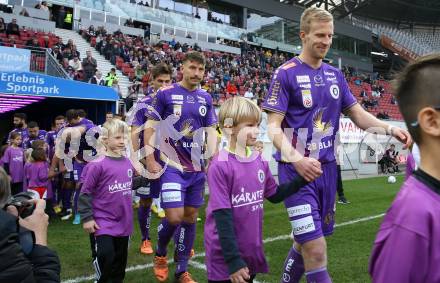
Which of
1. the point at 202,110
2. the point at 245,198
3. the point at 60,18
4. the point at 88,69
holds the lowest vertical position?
the point at 245,198

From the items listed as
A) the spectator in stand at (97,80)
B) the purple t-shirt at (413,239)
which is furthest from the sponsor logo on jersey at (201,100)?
the spectator in stand at (97,80)

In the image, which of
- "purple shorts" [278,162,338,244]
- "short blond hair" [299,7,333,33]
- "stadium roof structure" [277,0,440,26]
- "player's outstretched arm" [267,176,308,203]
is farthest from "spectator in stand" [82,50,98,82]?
"stadium roof structure" [277,0,440,26]

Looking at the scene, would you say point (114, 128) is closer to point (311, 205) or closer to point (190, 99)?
point (190, 99)

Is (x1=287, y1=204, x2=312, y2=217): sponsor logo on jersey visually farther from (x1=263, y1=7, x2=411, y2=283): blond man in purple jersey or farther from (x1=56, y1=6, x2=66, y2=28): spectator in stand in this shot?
(x1=56, y1=6, x2=66, y2=28): spectator in stand

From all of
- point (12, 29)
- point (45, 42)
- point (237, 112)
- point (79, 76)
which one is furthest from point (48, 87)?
point (237, 112)

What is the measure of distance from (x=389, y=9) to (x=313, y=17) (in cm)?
6352

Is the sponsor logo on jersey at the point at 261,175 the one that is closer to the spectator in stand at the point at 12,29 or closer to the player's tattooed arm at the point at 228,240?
the player's tattooed arm at the point at 228,240

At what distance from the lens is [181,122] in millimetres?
4816

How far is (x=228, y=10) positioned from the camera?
42.1 meters

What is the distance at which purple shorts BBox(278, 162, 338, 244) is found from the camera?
3154 mm

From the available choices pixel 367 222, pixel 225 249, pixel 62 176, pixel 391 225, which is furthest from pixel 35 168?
pixel 391 225

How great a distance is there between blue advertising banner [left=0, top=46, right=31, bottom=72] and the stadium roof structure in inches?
A: 1660

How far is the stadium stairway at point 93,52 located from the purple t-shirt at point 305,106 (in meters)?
18.3

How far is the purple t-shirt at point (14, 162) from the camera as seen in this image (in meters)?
8.48
